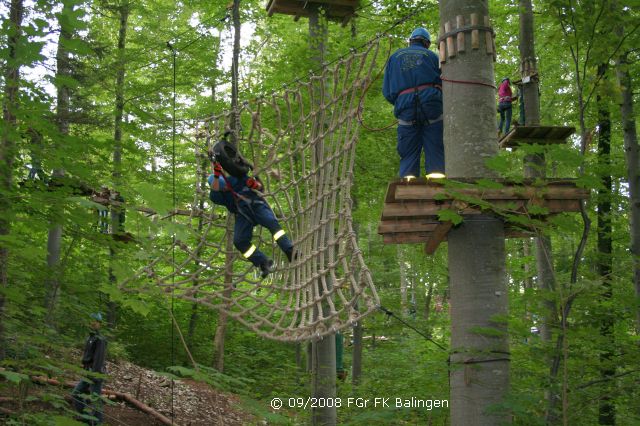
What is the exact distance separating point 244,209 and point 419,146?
1.82 meters

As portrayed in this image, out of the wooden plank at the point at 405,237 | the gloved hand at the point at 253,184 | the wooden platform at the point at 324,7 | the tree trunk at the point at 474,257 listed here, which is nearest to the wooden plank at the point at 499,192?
the tree trunk at the point at 474,257

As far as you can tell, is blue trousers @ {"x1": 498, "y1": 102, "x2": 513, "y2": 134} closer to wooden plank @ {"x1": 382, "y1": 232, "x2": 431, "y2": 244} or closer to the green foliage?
the green foliage

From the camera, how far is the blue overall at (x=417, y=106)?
12.0ft

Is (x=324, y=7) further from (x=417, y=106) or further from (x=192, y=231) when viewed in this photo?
(x=192, y=231)

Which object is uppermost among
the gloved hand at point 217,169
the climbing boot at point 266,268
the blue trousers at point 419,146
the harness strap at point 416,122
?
the gloved hand at point 217,169

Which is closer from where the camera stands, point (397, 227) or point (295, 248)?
point (397, 227)

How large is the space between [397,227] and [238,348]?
23.6ft

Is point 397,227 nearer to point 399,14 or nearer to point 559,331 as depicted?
point 559,331

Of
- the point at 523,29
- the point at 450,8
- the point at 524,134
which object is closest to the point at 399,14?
the point at 523,29

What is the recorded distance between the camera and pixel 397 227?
131 inches

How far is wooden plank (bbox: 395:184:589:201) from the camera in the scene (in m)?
2.66

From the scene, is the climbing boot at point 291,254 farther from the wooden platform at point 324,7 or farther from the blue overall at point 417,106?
the wooden platform at point 324,7

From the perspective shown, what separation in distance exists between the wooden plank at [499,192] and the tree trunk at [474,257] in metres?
0.13

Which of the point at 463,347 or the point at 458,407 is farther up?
the point at 463,347
